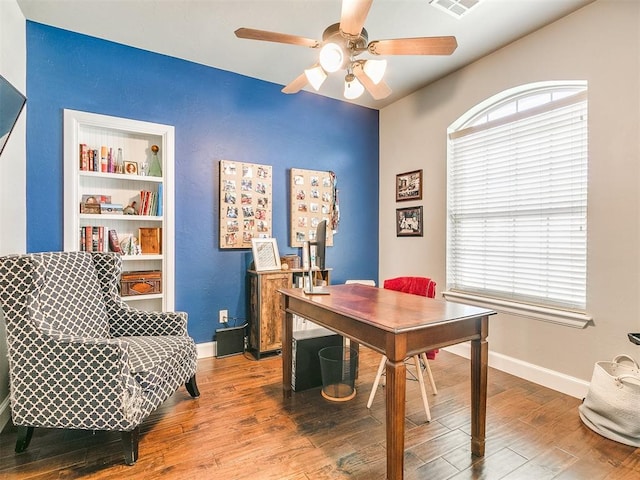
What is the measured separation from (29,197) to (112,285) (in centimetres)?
110

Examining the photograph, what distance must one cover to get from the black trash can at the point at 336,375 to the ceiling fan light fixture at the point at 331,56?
1.95m

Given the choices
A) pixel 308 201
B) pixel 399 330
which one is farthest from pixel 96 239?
pixel 399 330

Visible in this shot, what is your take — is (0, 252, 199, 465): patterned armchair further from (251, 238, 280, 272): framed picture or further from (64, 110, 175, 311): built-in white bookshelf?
(251, 238, 280, 272): framed picture

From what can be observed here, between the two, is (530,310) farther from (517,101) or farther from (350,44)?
(350,44)

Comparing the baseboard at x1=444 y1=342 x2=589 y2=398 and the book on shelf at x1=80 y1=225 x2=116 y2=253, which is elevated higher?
the book on shelf at x1=80 y1=225 x2=116 y2=253

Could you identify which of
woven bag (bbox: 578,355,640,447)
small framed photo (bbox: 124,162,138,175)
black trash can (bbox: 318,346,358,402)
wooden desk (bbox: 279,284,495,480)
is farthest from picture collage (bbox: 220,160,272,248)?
woven bag (bbox: 578,355,640,447)

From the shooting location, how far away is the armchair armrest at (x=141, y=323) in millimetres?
2354

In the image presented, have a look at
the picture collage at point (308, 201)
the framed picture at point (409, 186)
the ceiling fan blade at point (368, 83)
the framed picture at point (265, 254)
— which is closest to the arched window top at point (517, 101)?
the framed picture at point (409, 186)

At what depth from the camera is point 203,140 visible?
10.9ft

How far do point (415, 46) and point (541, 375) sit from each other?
2.67 meters

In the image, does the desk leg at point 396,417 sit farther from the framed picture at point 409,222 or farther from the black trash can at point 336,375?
the framed picture at point 409,222

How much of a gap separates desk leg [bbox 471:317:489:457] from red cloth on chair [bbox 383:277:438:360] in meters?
0.64

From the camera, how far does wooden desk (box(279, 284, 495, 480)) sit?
144 centimetres

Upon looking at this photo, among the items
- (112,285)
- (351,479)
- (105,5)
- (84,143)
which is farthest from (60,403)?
(105,5)
